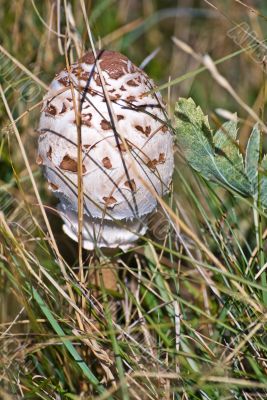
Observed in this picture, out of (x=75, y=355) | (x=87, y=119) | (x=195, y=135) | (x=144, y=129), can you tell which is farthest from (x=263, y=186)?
(x=75, y=355)

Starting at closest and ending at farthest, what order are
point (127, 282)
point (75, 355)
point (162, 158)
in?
point (75, 355) → point (162, 158) → point (127, 282)

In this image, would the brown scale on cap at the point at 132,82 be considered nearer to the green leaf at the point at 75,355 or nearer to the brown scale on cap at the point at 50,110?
the brown scale on cap at the point at 50,110

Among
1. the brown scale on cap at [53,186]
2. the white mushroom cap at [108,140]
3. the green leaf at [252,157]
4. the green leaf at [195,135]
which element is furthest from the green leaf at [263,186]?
the brown scale on cap at [53,186]

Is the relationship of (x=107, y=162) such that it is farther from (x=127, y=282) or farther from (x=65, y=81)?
(x=127, y=282)

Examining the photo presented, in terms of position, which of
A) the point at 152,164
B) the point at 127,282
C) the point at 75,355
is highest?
the point at 152,164

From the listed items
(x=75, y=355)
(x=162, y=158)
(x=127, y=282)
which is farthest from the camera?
(x=127, y=282)

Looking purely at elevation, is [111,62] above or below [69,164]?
above

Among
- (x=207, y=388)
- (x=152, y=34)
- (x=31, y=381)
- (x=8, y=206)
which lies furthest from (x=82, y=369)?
(x=152, y=34)
